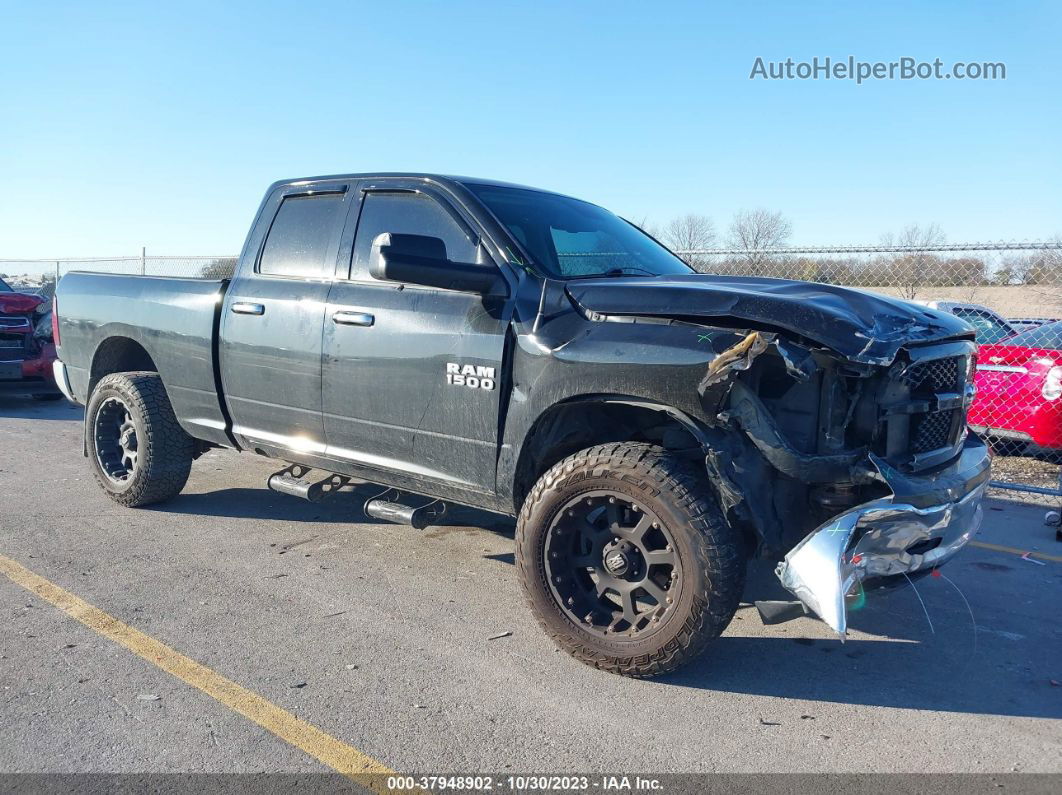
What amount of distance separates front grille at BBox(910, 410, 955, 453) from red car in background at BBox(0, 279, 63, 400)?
10.0 m

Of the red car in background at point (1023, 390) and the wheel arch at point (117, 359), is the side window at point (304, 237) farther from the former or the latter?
the red car in background at point (1023, 390)

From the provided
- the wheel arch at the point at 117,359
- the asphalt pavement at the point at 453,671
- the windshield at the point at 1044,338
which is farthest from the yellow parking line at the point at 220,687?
the windshield at the point at 1044,338

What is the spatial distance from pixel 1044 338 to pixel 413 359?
6.20 meters

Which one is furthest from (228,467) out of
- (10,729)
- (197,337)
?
(10,729)

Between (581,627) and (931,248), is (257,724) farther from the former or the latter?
(931,248)

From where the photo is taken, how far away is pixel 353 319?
4352 millimetres

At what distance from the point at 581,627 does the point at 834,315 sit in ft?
5.24

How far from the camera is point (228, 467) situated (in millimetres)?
7285

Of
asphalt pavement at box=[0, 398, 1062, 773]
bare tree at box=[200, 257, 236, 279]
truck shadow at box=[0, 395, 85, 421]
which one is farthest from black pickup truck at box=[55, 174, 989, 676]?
bare tree at box=[200, 257, 236, 279]

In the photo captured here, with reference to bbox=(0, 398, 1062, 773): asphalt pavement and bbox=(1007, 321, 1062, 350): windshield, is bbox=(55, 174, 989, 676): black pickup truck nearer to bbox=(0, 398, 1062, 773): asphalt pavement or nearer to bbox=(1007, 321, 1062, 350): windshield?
bbox=(0, 398, 1062, 773): asphalt pavement

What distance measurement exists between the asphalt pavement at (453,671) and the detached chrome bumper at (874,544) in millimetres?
526

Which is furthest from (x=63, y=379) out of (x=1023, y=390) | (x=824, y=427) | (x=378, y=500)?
(x=1023, y=390)

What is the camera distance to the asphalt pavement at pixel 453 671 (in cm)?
289

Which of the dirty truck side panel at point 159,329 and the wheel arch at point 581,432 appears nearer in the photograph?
the wheel arch at point 581,432
